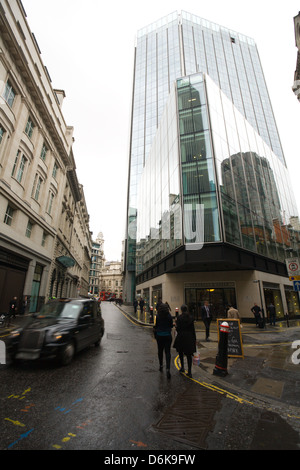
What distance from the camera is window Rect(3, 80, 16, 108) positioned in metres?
14.9

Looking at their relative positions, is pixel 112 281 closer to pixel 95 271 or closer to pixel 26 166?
pixel 95 271

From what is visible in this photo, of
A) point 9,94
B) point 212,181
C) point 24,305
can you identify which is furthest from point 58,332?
point 9,94

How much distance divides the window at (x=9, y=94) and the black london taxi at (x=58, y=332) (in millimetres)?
16156

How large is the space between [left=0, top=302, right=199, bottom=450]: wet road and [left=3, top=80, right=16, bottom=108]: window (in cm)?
1796

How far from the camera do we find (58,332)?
18.8 ft

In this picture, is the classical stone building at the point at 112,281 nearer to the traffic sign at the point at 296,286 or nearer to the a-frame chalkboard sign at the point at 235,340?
the traffic sign at the point at 296,286

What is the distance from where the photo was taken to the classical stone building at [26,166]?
47.7 ft

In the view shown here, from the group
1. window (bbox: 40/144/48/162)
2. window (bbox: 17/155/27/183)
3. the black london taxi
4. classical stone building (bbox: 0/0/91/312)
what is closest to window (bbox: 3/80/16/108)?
classical stone building (bbox: 0/0/91/312)

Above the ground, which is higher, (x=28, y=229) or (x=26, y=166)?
(x=26, y=166)

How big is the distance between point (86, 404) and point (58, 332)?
8.10 feet

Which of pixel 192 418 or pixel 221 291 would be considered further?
→ pixel 221 291

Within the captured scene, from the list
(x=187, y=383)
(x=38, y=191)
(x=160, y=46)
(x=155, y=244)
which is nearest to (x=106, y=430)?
(x=187, y=383)

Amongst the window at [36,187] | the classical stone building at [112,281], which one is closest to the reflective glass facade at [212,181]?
the window at [36,187]
